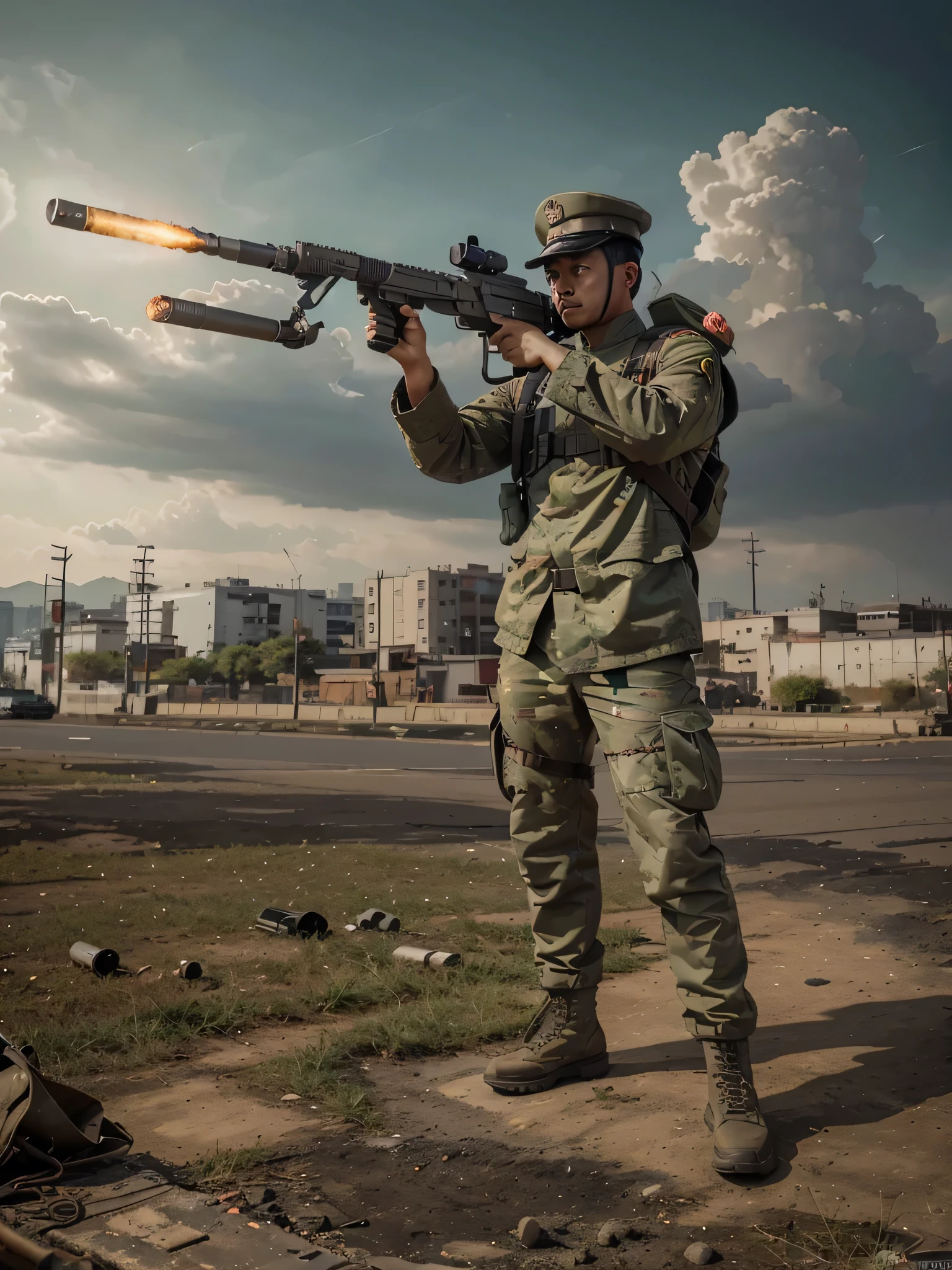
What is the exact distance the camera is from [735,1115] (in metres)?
2.09

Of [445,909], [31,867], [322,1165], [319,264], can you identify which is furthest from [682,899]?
[31,867]

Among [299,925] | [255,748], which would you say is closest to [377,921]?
[299,925]

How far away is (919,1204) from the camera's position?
1.79 metres

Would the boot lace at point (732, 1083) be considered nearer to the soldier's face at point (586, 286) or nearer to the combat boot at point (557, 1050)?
the combat boot at point (557, 1050)

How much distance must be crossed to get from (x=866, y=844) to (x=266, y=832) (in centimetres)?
489

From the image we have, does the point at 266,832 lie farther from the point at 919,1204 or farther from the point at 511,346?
the point at 919,1204

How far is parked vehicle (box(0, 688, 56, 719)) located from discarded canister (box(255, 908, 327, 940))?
38.2 metres

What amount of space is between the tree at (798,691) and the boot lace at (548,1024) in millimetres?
54543

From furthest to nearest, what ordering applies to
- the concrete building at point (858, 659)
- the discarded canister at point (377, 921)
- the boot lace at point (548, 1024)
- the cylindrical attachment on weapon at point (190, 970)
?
the concrete building at point (858, 659) → the discarded canister at point (377, 921) → the cylindrical attachment on weapon at point (190, 970) → the boot lace at point (548, 1024)

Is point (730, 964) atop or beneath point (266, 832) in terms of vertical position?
atop

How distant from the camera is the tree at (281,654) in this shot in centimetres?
7906

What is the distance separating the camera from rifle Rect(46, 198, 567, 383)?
2.76 m

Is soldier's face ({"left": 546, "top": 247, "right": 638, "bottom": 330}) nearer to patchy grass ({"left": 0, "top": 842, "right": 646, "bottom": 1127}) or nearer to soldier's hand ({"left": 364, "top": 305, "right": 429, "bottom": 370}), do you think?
soldier's hand ({"left": 364, "top": 305, "right": 429, "bottom": 370})

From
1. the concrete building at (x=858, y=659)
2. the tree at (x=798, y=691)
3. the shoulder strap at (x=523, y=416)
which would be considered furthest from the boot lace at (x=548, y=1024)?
the tree at (x=798, y=691)
